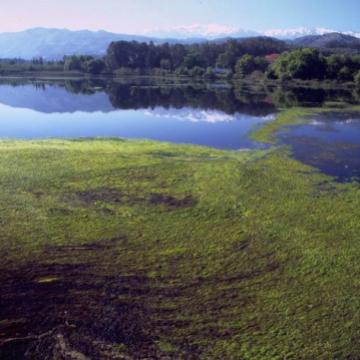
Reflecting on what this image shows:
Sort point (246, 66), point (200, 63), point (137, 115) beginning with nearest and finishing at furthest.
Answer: point (137, 115)
point (246, 66)
point (200, 63)

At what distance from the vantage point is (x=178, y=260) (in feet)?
38.5

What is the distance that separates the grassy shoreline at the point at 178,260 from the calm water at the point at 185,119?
657cm

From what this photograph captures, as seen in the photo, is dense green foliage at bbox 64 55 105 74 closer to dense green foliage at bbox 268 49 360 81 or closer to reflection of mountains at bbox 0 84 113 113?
reflection of mountains at bbox 0 84 113 113

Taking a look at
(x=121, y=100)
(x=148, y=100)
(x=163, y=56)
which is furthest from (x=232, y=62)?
(x=121, y=100)

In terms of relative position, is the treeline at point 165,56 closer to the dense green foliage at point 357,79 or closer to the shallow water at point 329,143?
the dense green foliage at point 357,79

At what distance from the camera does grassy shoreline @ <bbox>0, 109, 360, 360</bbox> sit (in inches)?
338

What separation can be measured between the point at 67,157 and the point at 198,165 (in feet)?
21.0

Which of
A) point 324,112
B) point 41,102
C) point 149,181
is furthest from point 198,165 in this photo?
point 41,102

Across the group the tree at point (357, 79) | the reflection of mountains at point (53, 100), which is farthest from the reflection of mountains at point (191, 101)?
the tree at point (357, 79)

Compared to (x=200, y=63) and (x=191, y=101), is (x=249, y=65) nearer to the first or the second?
(x=200, y=63)

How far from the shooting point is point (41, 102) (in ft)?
177

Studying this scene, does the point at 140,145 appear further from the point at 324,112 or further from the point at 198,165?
the point at 324,112

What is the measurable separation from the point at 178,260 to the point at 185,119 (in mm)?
29301

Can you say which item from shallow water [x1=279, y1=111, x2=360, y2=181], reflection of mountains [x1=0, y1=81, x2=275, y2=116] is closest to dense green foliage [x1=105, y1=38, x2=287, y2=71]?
reflection of mountains [x1=0, y1=81, x2=275, y2=116]
